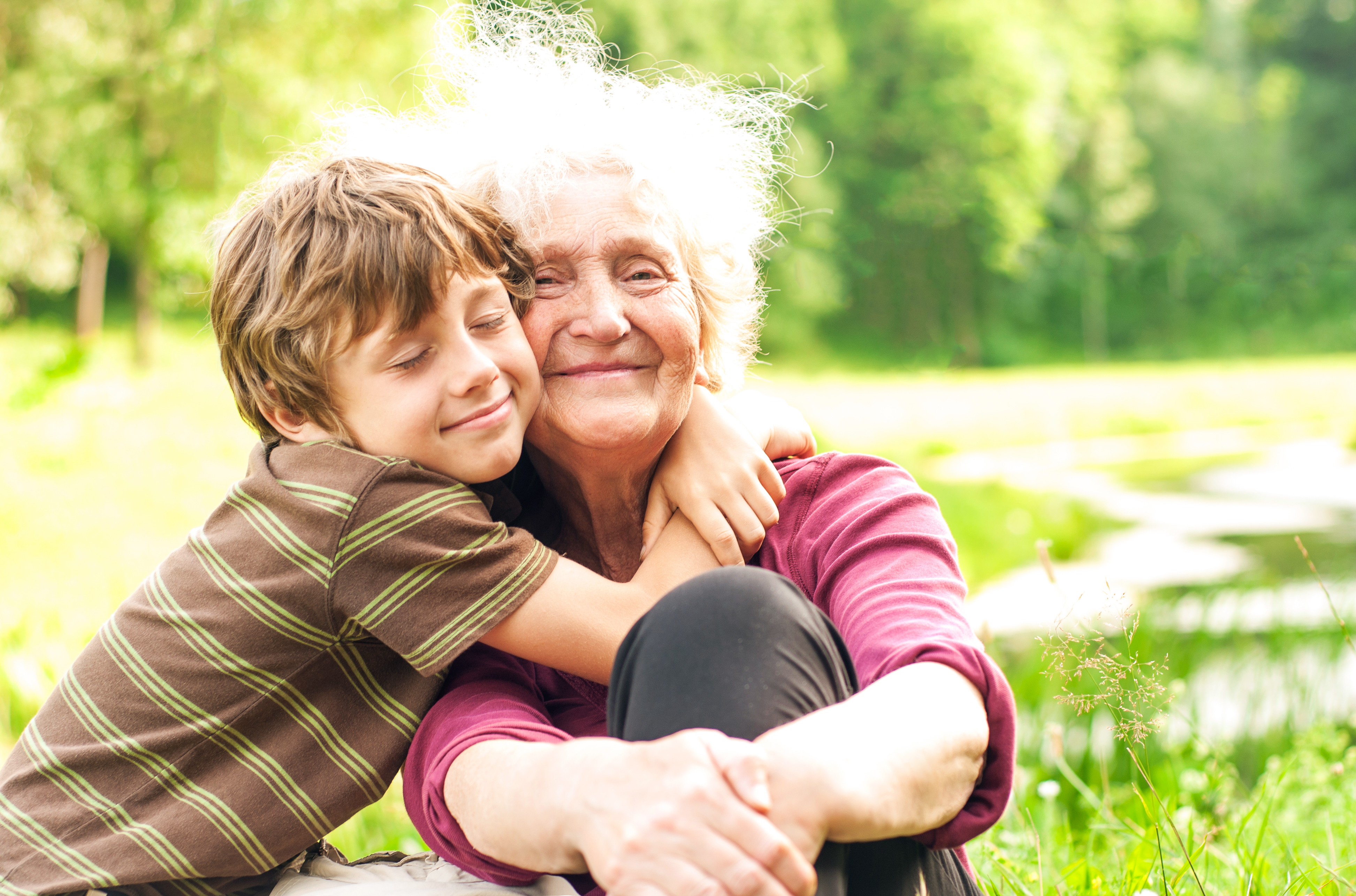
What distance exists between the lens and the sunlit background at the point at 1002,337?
10.6 ft

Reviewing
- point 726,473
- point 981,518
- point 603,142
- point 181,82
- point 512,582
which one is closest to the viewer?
point 512,582

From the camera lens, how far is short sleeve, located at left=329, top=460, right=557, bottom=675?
1.55 m

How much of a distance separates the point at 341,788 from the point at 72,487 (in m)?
8.40

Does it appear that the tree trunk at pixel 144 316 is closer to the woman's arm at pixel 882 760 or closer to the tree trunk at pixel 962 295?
the tree trunk at pixel 962 295

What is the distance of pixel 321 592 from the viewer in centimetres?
156

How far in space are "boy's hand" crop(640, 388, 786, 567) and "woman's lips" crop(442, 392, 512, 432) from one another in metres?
0.32

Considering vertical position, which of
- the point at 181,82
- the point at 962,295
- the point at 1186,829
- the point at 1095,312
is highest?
the point at 181,82

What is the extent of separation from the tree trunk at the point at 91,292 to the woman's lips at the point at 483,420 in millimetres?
16257

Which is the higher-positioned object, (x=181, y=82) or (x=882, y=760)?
(x=181, y=82)

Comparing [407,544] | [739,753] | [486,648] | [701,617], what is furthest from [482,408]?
[739,753]

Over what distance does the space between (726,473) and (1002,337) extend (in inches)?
1004

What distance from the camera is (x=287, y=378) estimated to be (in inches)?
68.4

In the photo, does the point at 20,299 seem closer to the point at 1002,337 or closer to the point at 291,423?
the point at 291,423

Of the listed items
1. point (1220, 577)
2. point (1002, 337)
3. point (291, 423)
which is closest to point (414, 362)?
point (291, 423)
